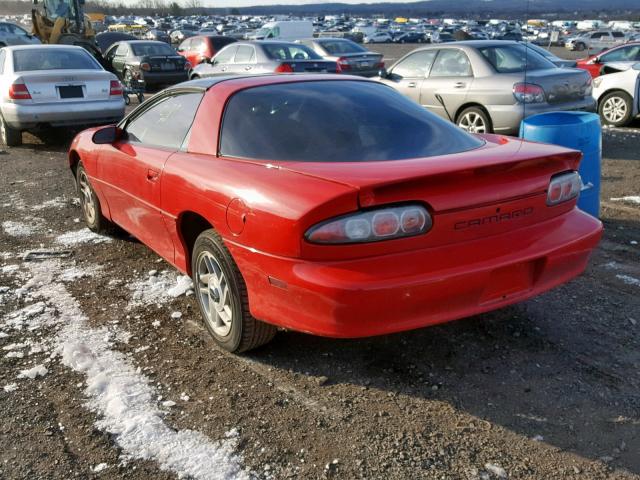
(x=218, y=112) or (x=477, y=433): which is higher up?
(x=218, y=112)

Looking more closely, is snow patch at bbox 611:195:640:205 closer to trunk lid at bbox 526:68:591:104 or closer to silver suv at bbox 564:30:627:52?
trunk lid at bbox 526:68:591:104

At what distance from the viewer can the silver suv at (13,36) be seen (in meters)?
21.6

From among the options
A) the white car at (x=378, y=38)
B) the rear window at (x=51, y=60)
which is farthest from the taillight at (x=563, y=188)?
the white car at (x=378, y=38)

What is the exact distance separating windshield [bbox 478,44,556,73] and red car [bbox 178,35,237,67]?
11.7 m

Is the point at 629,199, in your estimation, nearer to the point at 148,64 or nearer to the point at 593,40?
the point at 148,64

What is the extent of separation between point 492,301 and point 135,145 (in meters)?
2.68

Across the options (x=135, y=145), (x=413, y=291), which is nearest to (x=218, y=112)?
(x=135, y=145)

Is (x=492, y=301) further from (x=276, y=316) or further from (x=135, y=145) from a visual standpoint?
(x=135, y=145)

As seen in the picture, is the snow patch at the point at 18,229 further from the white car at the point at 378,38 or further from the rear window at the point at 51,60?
the white car at the point at 378,38

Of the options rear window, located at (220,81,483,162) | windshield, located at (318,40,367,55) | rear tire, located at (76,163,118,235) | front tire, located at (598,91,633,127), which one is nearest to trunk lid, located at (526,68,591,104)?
front tire, located at (598,91,633,127)

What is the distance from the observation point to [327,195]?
8.82 ft

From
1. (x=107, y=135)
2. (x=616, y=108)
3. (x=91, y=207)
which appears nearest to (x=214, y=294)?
(x=107, y=135)

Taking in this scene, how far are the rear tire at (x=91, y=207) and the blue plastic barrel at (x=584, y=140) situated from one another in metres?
3.72

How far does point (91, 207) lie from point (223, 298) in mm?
2692
